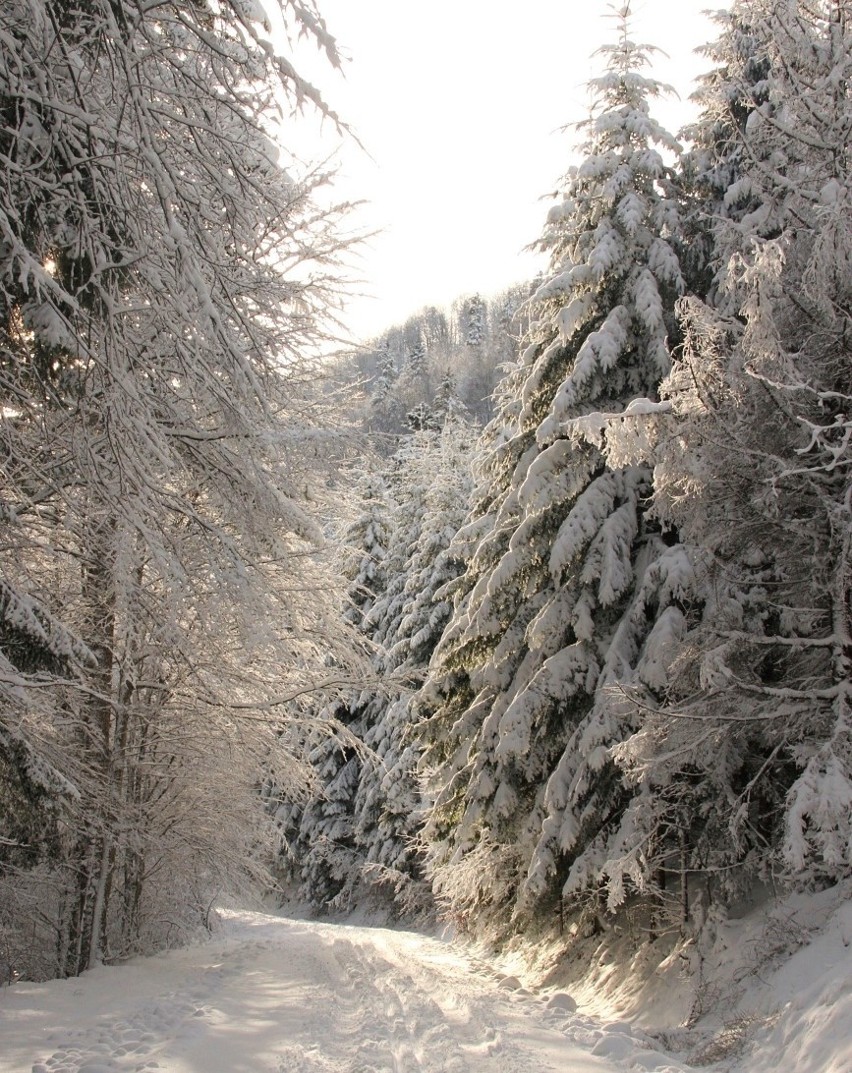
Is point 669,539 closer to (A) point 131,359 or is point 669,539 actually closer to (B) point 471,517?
(B) point 471,517

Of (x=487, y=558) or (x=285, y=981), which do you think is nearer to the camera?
(x=285, y=981)

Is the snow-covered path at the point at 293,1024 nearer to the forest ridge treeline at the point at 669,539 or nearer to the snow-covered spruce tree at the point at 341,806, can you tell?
the forest ridge treeline at the point at 669,539

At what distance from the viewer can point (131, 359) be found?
4.36 meters

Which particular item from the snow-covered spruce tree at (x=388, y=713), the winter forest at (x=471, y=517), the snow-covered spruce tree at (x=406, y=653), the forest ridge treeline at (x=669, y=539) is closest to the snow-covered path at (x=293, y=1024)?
the winter forest at (x=471, y=517)

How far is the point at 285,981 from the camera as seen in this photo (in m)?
8.88

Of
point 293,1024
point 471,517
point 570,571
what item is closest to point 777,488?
point 570,571

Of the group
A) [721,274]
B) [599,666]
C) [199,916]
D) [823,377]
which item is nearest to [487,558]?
[599,666]

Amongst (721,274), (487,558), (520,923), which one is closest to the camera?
(721,274)

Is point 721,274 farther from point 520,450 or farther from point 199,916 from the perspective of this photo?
point 199,916

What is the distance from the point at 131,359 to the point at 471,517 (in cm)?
1048

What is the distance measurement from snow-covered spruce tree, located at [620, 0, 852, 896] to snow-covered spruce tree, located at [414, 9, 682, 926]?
4.53 feet

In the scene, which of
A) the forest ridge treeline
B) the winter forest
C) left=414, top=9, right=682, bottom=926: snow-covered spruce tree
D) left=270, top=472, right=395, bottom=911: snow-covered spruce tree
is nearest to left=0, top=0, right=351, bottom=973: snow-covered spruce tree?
the winter forest

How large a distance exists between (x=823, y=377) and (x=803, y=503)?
111 centimetres

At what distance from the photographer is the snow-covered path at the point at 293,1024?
18.2ft
